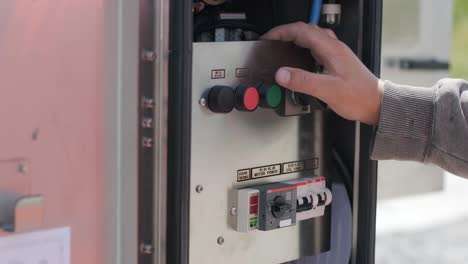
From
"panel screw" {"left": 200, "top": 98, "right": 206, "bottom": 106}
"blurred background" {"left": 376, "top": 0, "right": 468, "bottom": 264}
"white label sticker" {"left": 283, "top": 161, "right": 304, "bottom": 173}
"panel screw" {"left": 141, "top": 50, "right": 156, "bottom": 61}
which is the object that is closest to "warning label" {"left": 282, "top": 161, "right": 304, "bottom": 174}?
"white label sticker" {"left": 283, "top": 161, "right": 304, "bottom": 173}

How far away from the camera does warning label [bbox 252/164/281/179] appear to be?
1.17 metres

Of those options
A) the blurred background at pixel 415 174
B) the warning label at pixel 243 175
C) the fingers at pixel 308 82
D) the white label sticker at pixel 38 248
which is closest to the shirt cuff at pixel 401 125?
the fingers at pixel 308 82

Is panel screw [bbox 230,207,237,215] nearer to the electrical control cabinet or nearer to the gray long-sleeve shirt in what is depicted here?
the electrical control cabinet

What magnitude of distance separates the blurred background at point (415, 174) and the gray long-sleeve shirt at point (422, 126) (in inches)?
106

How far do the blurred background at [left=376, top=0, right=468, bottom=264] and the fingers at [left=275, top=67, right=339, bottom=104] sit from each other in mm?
2768

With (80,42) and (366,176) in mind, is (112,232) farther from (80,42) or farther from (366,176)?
(366,176)

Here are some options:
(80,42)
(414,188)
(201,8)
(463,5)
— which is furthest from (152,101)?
(463,5)

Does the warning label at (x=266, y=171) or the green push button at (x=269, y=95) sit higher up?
the green push button at (x=269, y=95)

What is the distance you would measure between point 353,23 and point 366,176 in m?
0.28

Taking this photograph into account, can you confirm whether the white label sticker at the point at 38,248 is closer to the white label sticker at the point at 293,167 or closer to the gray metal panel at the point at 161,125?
the gray metal panel at the point at 161,125

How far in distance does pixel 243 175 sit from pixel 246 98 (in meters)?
Answer: 0.13

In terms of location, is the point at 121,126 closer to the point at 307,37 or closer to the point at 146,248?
the point at 146,248

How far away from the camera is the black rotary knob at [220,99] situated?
1.07m

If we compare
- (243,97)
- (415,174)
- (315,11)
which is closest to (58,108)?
(243,97)
